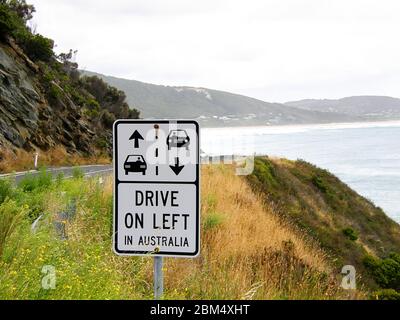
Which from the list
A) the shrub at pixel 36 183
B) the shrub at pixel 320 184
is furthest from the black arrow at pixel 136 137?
the shrub at pixel 320 184

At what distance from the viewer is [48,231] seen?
21.7ft

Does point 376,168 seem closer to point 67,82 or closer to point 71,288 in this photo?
point 67,82

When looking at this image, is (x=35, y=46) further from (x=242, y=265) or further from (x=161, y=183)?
(x=161, y=183)

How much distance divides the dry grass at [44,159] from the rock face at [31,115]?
0.43 meters

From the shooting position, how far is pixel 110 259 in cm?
595

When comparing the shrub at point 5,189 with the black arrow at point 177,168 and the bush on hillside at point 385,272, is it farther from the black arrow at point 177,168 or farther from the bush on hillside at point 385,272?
the bush on hillside at point 385,272

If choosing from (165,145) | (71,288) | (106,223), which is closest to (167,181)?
(165,145)

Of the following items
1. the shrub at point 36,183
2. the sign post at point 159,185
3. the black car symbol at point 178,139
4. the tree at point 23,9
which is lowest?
the shrub at point 36,183

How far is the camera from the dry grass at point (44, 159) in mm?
22172

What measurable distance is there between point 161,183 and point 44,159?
→ 949 inches

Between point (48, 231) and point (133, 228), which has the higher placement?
point (133, 228)
